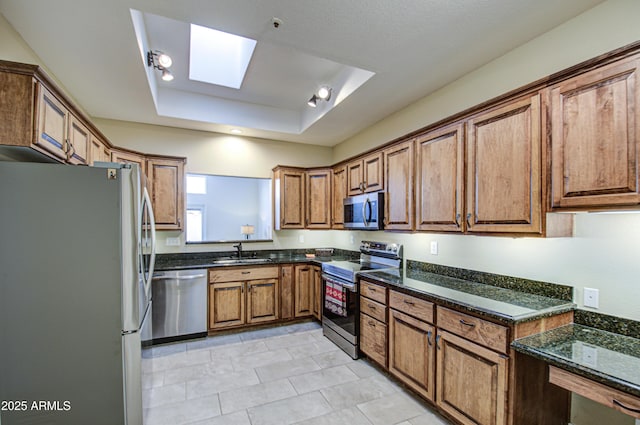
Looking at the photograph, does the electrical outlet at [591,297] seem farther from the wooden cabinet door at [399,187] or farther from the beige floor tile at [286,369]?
the beige floor tile at [286,369]

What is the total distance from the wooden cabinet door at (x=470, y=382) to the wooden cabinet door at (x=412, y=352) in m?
0.09

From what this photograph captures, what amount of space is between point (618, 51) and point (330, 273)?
9.70 ft

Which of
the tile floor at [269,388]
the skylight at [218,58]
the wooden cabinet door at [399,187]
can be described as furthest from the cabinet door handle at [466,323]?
the skylight at [218,58]

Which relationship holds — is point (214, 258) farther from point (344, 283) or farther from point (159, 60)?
point (159, 60)

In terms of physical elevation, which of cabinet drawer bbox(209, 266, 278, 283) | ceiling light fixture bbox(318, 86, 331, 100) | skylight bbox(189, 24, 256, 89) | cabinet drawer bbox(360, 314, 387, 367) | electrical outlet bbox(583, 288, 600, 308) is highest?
skylight bbox(189, 24, 256, 89)

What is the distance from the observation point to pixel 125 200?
71.6 inches

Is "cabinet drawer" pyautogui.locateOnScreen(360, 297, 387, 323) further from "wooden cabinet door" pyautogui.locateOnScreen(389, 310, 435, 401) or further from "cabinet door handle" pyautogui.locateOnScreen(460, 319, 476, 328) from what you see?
"cabinet door handle" pyautogui.locateOnScreen(460, 319, 476, 328)

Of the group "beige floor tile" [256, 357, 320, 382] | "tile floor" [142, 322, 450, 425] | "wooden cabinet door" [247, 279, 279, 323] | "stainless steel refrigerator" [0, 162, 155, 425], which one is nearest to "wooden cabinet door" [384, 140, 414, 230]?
"tile floor" [142, 322, 450, 425]

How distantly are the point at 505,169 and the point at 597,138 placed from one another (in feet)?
1.66

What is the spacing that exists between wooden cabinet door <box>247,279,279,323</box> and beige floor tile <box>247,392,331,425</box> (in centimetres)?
160

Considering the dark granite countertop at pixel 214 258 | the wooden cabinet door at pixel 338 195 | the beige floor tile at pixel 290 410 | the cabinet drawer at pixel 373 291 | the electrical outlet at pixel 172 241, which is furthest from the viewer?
the wooden cabinet door at pixel 338 195

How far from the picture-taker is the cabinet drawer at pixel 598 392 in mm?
1163

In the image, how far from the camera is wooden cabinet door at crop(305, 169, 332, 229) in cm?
436

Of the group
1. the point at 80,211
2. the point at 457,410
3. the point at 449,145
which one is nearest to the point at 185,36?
the point at 80,211
